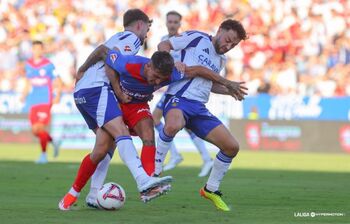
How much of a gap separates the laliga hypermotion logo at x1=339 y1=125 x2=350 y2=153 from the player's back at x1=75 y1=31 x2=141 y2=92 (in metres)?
17.7

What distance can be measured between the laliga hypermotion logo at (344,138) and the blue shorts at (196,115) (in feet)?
55.9

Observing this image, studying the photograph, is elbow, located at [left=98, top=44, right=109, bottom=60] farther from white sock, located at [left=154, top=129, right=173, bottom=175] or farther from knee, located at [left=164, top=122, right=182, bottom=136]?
white sock, located at [left=154, top=129, right=173, bottom=175]

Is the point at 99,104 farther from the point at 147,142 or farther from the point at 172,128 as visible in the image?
the point at 172,128

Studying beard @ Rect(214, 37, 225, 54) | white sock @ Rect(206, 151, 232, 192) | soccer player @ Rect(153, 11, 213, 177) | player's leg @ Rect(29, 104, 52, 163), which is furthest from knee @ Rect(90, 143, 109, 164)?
player's leg @ Rect(29, 104, 52, 163)

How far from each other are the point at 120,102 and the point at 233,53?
66.5 feet

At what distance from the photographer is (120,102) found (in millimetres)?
10969

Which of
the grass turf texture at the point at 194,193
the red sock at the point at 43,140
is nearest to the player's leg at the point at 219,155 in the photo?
the grass turf texture at the point at 194,193

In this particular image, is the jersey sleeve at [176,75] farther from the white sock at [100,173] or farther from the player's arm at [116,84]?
the white sock at [100,173]

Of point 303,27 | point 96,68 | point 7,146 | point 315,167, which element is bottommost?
point 7,146

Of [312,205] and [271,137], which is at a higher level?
[312,205]

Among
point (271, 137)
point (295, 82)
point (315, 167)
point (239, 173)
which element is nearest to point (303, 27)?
point (295, 82)

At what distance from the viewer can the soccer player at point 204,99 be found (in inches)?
448

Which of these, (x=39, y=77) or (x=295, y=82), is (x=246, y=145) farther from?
(x=39, y=77)

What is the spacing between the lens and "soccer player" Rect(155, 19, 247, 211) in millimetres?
11383
